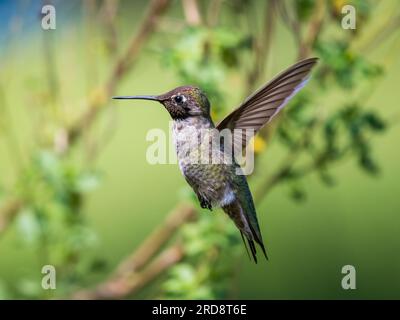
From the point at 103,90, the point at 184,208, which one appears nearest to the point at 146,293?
the point at 184,208

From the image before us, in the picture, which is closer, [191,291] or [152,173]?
[191,291]

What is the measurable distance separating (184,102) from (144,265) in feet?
6.40

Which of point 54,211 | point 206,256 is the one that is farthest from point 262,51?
point 54,211

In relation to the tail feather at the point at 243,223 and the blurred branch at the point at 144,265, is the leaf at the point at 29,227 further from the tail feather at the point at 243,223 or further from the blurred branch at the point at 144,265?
the tail feather at the point at 243,223

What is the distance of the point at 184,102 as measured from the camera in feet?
4.18

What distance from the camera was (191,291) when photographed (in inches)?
103

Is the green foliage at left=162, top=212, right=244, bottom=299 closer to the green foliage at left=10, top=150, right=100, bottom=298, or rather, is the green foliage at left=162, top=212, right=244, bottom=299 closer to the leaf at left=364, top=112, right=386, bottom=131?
the green foliage at left=10, top=150, right=100, bottom=298

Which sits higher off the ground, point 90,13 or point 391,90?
point 391,90

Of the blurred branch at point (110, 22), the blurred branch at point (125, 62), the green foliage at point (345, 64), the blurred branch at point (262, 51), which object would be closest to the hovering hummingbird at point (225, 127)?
the blurred branch at point (262, 51)

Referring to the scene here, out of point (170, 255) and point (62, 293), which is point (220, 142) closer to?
point (170, 255)

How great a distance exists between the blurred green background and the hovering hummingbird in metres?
0.90

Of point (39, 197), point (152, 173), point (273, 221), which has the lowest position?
point (39, 197)

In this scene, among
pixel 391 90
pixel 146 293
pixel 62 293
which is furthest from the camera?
pixel 391 90

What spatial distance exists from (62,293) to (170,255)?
1.47 feet
